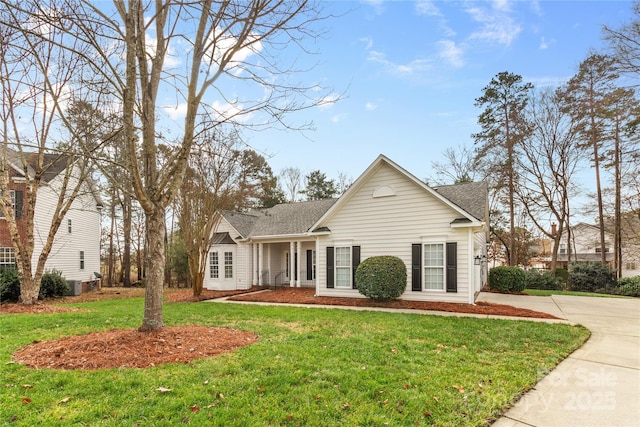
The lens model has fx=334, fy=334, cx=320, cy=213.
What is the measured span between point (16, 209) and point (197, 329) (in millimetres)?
16511

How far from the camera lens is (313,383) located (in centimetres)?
400

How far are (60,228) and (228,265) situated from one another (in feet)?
35.7

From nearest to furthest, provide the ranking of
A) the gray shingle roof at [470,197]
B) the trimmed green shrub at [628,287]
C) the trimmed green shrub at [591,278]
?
1. the gray shingle roof at [470,197]
2. the trimmed green shrub at [628,287]
3. the trimmed green shrub at [591,278]

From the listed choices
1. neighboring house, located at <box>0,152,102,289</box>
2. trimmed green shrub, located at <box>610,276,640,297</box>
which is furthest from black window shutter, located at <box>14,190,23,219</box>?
trimmed green shrub, located at <box>610,276,640,297</box>

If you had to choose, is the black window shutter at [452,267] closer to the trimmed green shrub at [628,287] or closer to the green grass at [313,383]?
the green grass at [313,383]

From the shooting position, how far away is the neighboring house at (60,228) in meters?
17.1

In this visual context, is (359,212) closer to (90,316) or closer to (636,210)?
(90,316)

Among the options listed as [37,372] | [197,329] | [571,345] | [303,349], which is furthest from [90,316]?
[571,345]

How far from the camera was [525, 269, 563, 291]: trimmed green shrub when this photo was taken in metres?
19.2

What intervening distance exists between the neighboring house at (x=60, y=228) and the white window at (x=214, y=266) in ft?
19.9

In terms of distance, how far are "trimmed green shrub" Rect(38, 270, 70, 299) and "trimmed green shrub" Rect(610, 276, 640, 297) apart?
2801cm

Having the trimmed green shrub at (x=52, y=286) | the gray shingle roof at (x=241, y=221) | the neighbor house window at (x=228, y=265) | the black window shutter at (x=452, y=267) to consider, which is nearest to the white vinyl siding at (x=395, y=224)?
the black window shutter at (x=452, y=267)

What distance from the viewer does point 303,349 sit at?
5484mm

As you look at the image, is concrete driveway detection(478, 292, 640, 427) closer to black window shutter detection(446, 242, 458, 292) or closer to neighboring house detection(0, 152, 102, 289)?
black window shutter detection(446, 242, 458, 292)
